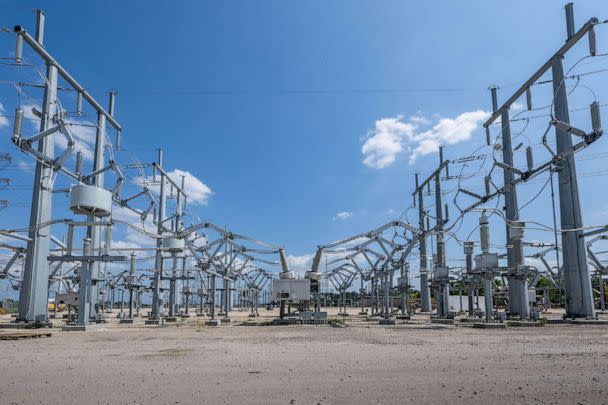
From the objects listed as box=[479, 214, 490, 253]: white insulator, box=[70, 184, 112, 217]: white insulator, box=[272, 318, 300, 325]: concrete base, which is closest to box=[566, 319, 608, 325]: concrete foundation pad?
box=[479, 214, 490, 253]: white insulator

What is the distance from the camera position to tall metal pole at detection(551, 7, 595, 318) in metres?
24.3

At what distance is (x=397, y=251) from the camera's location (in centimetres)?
3177

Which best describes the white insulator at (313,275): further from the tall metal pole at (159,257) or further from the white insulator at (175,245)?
the tall metal pole at (159,257)

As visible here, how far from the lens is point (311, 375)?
8.41 m

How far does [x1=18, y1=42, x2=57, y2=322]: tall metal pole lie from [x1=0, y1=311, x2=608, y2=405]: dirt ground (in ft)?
39.4

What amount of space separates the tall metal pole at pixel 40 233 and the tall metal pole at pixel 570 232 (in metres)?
25.9

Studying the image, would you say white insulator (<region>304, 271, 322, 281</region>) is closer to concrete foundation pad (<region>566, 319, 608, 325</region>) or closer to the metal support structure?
the metal support structure

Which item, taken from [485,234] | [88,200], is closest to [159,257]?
[88,200]

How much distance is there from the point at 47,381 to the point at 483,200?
26469 mm

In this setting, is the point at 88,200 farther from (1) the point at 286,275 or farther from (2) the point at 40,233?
(1) the point at 286,275

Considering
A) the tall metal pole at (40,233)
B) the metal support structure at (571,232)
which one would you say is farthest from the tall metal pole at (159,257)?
the metal support structure at (571,232)

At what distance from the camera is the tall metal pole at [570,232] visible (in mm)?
24297

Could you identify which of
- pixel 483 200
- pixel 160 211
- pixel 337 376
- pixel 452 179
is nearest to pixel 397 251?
pixel 483 200

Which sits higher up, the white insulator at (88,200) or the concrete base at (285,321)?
the white insulator at (88,200)
